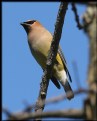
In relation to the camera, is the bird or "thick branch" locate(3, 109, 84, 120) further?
the bird

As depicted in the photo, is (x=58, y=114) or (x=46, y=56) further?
(x=46, y=56)

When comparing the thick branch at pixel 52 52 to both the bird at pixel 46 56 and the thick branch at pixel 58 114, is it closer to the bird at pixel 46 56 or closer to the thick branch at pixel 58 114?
the bird at pixel 46 56

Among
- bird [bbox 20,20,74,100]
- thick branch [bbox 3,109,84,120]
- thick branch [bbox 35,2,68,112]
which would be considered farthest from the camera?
bird [bbox 20,20,74,100]

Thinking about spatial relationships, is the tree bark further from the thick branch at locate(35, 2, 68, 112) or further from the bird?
the bird

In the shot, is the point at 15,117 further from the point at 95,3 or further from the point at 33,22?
the point at 33,22

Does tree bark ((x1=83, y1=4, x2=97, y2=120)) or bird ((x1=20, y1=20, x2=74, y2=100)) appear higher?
tree bark ((x1=83, y1=4, x2=97, y2=120))

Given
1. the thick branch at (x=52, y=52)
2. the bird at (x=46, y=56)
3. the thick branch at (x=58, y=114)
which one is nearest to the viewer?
the thick branch at (x=58, y=114)

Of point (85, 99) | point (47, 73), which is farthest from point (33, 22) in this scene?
point (85, 99)

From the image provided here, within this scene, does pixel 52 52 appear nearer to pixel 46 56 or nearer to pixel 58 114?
pixel 46 56

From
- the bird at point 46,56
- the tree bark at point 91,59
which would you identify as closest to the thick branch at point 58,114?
the tree bark at point 91,59

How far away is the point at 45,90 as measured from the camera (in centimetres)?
519

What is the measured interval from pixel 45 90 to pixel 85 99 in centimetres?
361

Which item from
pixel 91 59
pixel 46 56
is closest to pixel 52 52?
pixel 46 56

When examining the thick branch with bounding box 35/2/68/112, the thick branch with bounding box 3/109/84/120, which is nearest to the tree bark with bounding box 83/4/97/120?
the thick branch with bounding box 3/109/84/120
